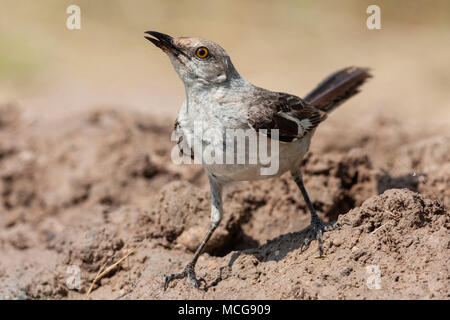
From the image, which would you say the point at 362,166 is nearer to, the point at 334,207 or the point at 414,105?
the point at 334,207

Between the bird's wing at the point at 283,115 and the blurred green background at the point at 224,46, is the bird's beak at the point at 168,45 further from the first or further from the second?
the blurred green background at the point at 224,46

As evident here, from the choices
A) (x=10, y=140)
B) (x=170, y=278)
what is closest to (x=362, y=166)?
(x=170, y=278)

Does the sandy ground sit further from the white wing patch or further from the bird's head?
the bird's head

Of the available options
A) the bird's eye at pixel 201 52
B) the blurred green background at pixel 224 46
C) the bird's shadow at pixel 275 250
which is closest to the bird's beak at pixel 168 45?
the bird's eye at pixel 201 52

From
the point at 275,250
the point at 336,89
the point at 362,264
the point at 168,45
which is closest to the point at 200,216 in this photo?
the point at 275,250

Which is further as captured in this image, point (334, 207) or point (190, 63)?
point (334, 207)

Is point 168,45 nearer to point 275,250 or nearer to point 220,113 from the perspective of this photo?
point 220,113
